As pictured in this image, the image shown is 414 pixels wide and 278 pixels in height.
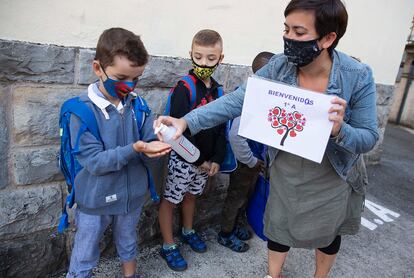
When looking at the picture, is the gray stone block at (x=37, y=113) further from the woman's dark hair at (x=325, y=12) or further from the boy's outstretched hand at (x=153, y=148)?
the woman's dark hair at (x=325, y=12)

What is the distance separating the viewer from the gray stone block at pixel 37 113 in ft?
6.32

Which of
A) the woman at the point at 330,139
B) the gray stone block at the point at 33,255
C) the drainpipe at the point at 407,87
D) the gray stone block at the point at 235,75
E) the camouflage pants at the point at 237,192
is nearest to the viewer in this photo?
the woman at the point at 330,139

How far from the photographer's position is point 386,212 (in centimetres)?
385

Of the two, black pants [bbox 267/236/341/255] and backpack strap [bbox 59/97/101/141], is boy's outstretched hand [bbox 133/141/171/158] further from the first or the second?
black pants [bbox 267/236/341/255]

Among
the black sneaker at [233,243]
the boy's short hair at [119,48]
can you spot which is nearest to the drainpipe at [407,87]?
the black sneaker at [233,243]

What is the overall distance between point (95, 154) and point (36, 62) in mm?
687

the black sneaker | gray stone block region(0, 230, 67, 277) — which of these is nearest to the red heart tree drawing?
the black sneaker

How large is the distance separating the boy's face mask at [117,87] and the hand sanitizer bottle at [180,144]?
0.27 metres

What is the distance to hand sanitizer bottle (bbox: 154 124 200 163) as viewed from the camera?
169 cm

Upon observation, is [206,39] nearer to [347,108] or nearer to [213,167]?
[213,167]

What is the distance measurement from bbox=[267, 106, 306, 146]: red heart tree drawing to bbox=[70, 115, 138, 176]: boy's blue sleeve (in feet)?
2.30

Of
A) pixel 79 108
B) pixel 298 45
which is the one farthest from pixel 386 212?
pixel 79 108

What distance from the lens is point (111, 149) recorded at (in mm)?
1727

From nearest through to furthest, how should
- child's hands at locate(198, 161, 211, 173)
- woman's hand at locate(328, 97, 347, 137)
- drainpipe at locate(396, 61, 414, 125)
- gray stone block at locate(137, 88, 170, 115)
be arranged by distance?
woman's hand at locate(328, 97, 347, 137), child's hands at locate(198, 161, 211, 173), gray stone block at locate(137, 88, 170, 115), drainpipe at locate(396, 61, 414, 125)
